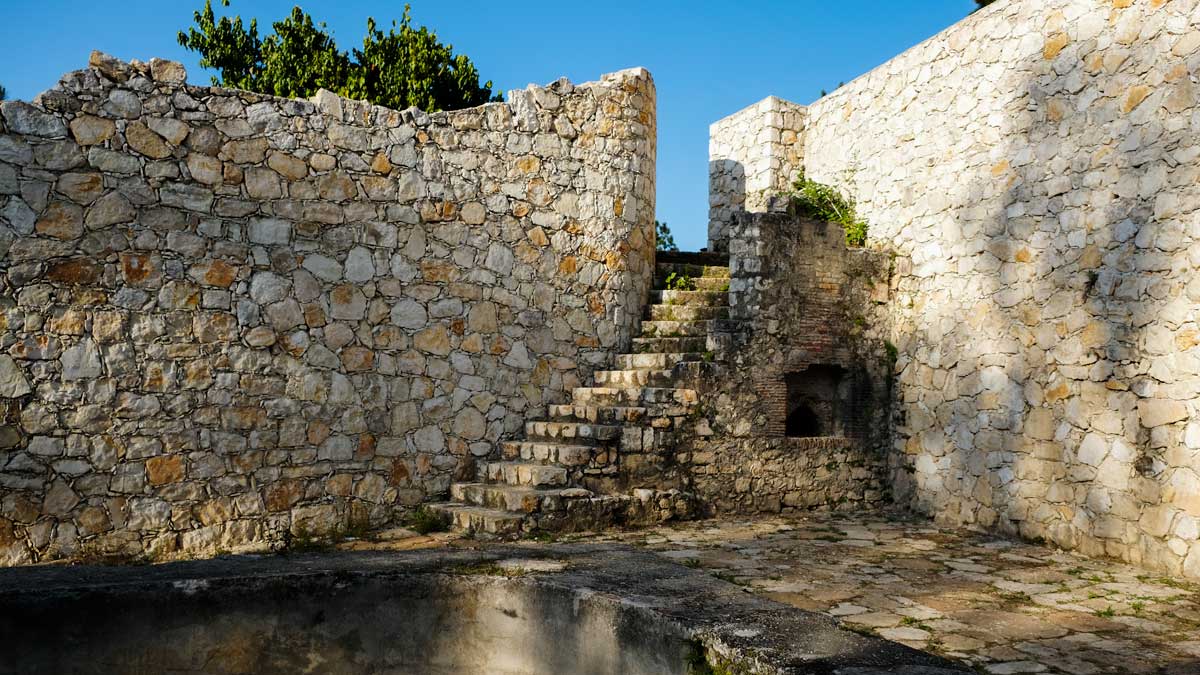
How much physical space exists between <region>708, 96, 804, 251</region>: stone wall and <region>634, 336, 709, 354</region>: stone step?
2518 mm

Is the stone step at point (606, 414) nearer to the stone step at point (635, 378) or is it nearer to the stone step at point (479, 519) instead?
the stone step at point (635, 378)

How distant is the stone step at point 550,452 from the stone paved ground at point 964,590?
2.22 feet

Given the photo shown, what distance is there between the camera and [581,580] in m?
4.14

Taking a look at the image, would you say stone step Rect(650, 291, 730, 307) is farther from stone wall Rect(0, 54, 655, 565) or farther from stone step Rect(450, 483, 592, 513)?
stone step Rect(450, 483, 592, 513)

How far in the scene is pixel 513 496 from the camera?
280 inches

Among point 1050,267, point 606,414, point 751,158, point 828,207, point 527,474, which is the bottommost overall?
point 527,474

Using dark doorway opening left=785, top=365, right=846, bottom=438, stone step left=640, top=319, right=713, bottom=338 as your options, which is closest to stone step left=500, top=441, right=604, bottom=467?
stone step left=640, top=319, right=713, bottom=338

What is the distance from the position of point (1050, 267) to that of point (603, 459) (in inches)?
149

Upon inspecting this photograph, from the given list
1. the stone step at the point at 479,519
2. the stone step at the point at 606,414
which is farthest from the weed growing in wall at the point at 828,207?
the stone step at the point at 479,519

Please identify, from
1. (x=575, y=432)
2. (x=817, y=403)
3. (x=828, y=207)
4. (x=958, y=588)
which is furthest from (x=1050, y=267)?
(x=575, y=432)

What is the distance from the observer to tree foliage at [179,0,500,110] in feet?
53.7

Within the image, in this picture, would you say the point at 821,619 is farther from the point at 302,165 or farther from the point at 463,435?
the point at 302,165

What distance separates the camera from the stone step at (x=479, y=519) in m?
6.86

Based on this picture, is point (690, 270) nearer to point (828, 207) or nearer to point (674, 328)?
point (674, 328)
